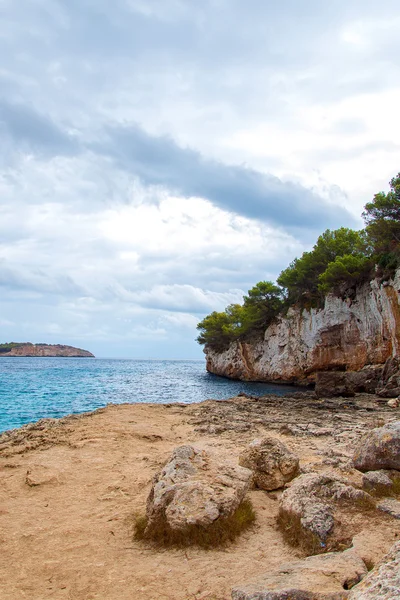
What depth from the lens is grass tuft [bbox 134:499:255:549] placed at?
15.3 ft

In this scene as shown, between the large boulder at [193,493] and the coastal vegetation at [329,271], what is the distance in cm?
2749

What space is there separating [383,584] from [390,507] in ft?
10.3

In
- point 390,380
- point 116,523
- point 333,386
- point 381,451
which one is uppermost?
point 381,451

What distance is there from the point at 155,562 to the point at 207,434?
7819 mm

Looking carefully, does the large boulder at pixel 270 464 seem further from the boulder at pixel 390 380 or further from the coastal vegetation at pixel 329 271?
the coastal vegetation at pixel 329 271

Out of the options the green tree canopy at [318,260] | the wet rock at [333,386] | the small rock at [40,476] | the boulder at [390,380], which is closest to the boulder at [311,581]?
the small rock at [40,476]

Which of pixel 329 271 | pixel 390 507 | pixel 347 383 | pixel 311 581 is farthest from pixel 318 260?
pixel 311 581

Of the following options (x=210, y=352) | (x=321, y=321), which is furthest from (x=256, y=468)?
(x=210, y=352)

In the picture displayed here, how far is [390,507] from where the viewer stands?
16.3 feet

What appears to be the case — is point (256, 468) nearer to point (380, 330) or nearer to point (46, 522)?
point (46, 522)

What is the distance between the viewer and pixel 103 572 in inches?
166

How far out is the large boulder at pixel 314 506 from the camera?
14.7 feet

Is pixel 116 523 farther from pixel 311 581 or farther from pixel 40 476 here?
pixel 311 581

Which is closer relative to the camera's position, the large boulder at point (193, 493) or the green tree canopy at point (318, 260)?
the large boulder at point (193, 493)
